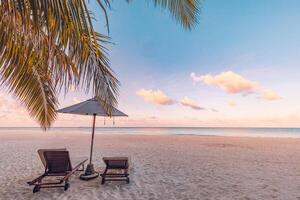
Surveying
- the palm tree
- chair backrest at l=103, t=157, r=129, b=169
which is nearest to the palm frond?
the palm tree

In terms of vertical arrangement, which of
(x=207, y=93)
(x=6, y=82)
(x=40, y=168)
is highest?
(x=207, y=93)

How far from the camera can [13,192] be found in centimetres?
495

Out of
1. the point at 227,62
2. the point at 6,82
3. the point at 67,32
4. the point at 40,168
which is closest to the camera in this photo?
the point at 67,32

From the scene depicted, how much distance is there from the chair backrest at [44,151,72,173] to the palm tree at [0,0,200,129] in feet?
6.68

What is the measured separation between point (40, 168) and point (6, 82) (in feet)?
17.0

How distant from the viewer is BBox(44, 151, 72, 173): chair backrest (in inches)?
208

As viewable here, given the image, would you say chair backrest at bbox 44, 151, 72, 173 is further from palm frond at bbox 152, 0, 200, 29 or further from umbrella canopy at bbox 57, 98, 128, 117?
palm frond at bbox 152, 0, 200, 29

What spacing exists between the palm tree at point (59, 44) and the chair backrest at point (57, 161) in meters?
2.04

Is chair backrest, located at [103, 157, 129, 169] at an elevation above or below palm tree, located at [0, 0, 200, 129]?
below

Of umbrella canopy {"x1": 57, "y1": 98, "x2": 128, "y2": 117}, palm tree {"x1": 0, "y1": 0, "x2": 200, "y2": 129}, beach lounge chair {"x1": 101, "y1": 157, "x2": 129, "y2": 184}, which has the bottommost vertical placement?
beach lounge chair {"x1": 101, "y1": 157, "x2": 129, "y2": 184}

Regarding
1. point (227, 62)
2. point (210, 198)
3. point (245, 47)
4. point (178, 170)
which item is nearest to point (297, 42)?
point (245, 47)

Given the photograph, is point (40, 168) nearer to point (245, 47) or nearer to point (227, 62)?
point (245, 47)

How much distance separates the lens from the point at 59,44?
200 centimetres

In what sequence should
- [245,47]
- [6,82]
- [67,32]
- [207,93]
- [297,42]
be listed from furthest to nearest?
[207,93] < [245,47] < [297,42] < [6,82] < [67,32]
